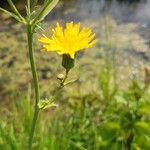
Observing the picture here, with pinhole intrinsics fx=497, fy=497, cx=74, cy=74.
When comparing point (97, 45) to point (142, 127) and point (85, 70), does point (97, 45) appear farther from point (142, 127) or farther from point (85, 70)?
point (142, 127)

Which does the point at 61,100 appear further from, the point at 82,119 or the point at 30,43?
the point at 30,43

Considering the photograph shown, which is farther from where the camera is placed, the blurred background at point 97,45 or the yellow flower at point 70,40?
the blurred background at point 97,45

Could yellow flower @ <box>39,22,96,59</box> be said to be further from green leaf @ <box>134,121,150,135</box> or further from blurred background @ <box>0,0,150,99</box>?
blurred background @ <box>0,0,150,99</box>

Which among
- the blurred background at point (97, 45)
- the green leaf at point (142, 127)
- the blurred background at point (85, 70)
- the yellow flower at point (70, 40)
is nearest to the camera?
the yellow flower at point (70, 40)

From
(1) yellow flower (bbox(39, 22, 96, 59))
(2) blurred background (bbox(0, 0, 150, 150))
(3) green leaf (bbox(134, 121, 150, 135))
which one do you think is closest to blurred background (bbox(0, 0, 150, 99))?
(2) blurred background (bbox(0, 0, 150, 150))

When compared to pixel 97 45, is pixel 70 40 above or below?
above

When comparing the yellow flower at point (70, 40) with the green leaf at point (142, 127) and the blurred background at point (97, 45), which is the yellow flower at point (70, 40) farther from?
the blurred background at point (97, 45)

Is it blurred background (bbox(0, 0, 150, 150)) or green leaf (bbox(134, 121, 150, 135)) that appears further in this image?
blurred background (bbox(0, 0, 150, 150))

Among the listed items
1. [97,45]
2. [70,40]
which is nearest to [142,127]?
[70,40]

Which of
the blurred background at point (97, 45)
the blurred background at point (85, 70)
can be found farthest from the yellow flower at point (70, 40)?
the blurred background at point (97, 45)
